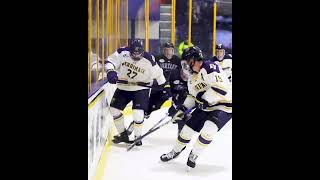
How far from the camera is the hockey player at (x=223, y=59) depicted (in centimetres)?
278

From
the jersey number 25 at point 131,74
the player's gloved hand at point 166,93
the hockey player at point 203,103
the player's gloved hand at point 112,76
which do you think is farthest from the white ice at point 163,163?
the jersey number 25 at point 131,74

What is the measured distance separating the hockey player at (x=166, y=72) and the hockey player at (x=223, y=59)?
194mm

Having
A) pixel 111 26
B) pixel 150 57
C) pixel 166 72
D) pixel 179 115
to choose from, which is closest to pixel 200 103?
pixel 179 115

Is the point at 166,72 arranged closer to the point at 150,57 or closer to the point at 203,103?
the point at 150,57

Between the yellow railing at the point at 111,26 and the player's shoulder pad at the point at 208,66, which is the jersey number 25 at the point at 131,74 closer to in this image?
the yellow railing at the point at 111,26

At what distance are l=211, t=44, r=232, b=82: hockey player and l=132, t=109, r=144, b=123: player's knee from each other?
1.59ft

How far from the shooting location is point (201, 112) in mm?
3322

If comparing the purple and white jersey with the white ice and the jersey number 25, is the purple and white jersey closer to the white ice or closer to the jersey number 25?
the jersey number 25

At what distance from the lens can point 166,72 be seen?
3.18 meters

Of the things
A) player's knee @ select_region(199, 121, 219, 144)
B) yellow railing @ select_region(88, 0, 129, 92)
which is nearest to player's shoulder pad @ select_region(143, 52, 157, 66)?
yellow railing @ select_region(88, 0, 129, 92)

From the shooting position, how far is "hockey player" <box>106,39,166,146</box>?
313 centimetres
